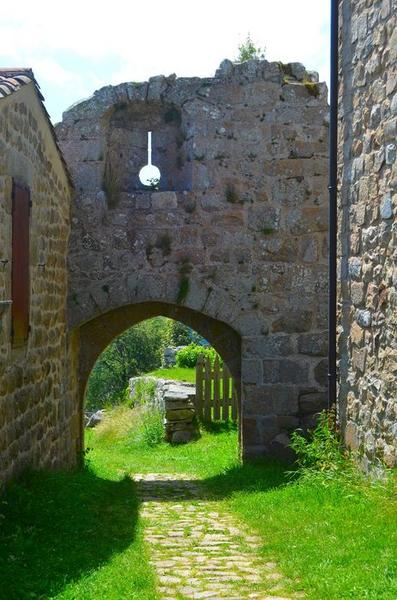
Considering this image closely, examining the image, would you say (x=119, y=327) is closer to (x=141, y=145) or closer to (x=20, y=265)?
(x=141, y=145)

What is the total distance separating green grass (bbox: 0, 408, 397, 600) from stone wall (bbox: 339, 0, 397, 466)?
610 millimetres

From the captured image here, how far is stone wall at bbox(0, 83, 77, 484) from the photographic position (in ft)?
20.8

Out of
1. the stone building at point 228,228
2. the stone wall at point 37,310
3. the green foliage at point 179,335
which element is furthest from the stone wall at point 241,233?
the green foliage at point 179,335

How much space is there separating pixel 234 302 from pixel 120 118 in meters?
2.58

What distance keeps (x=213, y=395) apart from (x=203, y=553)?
9847mm

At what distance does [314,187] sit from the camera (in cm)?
955

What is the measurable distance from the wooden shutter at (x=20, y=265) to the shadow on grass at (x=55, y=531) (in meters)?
1.23

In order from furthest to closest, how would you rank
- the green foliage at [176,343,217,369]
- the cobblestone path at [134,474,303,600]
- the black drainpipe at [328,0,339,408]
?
the green foliage at [176,343,217,369] → the black drainpipe at [328,0,339,408] → the cobblestone path at [134,474,303,600]

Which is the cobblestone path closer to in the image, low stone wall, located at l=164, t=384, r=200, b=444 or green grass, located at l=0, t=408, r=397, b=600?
green grass, located at l=0, t=408, r=397, b=600

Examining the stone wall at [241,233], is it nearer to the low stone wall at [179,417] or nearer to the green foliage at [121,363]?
the low stone wall at [179,417]

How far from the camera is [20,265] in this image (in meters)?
6.85

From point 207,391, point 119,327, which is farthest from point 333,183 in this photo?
point 207,391

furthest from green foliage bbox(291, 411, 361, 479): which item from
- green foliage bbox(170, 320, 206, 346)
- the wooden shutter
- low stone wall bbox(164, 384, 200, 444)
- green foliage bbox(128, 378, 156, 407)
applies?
green foliage bbox(170, 320, 206, 346)

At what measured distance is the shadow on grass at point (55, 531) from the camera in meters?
4.66
